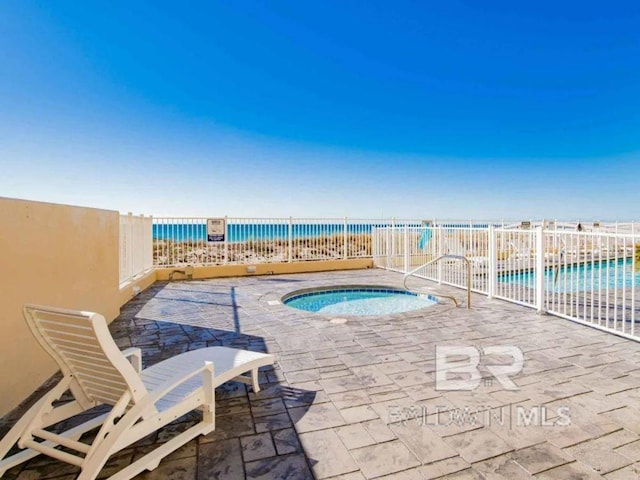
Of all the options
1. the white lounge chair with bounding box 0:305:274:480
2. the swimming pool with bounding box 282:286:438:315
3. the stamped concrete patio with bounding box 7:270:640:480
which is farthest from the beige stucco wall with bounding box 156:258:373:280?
the white lounge chair with bounding box 0:305:274:480

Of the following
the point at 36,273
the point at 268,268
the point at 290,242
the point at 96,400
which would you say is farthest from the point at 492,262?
the point at 36,273

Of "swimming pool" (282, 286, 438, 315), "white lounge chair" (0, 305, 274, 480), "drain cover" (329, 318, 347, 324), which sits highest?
"white lounge chair" (0, 305, 274, 480)

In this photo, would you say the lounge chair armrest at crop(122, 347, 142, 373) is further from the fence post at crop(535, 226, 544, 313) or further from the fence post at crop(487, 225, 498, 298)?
the fence post at crop(487, 225, 498, 298)

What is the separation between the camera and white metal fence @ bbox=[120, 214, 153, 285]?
6.75 metres

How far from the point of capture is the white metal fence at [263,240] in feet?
31.9

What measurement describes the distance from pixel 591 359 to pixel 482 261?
3505mm

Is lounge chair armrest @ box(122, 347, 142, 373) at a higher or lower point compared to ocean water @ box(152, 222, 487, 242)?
lower

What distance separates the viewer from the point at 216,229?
10070mm

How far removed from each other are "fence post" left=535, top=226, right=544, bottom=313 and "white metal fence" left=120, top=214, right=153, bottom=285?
7.57 m

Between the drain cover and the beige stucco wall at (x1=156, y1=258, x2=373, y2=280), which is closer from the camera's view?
the drain cover

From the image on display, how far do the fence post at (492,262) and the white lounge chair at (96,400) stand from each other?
5.71m

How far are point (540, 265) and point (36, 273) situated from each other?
665 centimetres

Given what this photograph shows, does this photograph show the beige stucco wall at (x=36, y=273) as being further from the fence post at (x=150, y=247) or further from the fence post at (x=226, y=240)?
the fence post at (x=226, y=240)

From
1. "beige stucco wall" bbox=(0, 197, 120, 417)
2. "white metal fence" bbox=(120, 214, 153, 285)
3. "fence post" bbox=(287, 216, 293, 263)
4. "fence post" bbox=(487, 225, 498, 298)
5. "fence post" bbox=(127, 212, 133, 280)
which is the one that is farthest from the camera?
"fence post" bbox=(287, 216, 293, 263)
